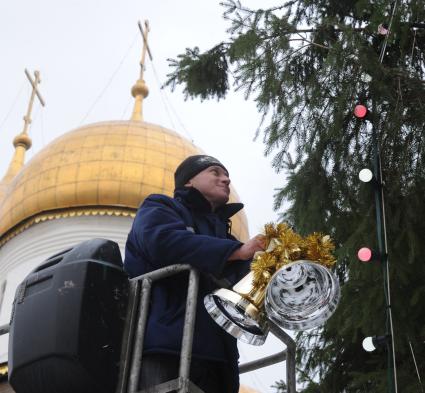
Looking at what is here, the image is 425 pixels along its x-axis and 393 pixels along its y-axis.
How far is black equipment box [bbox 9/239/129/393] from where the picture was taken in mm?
3127

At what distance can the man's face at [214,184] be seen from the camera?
3777 mm

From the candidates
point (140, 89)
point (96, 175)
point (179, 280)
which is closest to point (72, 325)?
point (179, 280)

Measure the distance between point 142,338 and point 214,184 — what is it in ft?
2.66

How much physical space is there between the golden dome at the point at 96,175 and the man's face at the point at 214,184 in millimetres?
12159

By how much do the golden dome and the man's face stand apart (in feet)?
39.9

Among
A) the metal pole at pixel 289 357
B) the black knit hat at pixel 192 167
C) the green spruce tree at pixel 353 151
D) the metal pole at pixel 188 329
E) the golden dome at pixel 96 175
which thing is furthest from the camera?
the golden dome at pixel 96 175

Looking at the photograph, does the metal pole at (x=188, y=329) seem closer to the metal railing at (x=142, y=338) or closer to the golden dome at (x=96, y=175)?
the metal railing at (x=142, y=338)

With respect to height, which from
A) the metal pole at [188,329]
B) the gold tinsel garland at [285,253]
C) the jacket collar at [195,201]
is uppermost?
the jacket collar at [195,201]

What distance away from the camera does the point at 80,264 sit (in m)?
3.27

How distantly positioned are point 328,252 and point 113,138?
1439 cm

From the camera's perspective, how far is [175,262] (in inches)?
134

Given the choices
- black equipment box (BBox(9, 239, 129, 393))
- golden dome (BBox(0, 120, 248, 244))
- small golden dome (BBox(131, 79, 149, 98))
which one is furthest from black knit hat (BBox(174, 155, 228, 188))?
small golden dome (BBox(131, 79, 149, 98))

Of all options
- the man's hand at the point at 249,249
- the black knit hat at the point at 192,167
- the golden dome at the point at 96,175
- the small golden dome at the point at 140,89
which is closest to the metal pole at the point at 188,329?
the man's hand at the point at 249,249

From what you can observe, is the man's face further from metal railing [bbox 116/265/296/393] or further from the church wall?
the church wall
